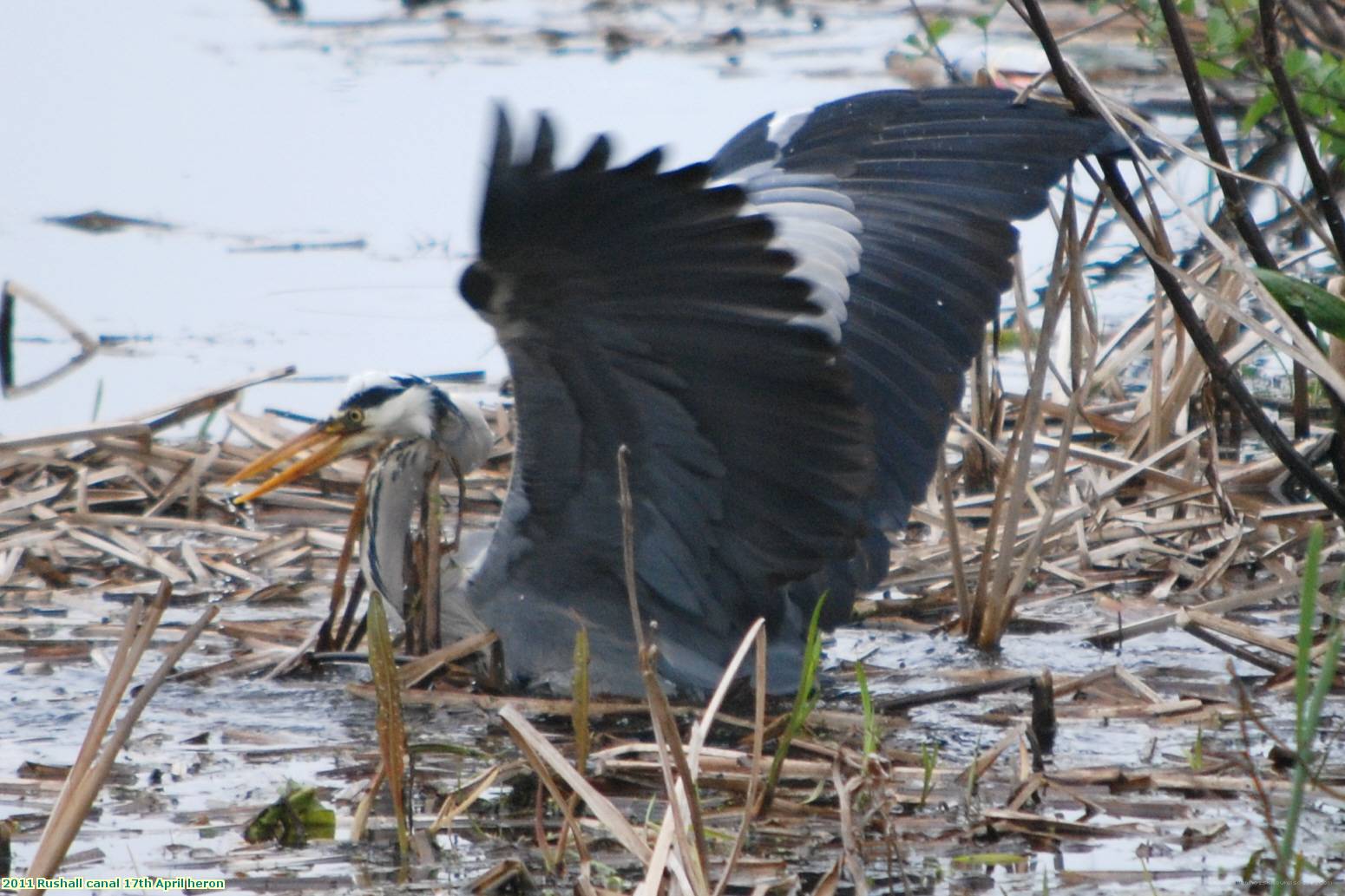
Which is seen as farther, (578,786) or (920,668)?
(920,668)

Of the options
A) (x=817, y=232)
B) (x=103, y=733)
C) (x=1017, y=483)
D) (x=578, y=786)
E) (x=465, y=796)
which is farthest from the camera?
(x=1017, y=483)

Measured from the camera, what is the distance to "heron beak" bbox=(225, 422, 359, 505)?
473 cm

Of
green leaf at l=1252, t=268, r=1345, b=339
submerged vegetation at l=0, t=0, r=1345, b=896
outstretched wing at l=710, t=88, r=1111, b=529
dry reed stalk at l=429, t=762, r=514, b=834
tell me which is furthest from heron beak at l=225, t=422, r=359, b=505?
green leaf at l=1252, t=268, r=1345, b=339

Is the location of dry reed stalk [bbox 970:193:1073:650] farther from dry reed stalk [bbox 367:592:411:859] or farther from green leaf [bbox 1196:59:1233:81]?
dry reed stalk [bbox 367:592:411:859]

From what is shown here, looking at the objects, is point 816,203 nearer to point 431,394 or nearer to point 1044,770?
point 431,394

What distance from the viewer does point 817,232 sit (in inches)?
157

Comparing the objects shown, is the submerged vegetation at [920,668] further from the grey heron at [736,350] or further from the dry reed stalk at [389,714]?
the grey heron at [736,350]

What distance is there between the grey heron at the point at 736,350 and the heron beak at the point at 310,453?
30 cm

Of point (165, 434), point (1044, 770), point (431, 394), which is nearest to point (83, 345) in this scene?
point (165, 434)

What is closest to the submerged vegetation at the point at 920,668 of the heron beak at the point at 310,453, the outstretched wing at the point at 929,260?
the outstretched wing at the point at 929,260

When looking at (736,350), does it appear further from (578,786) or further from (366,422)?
(366,422)

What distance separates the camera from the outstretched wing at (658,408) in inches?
132

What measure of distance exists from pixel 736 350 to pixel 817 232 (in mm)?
518

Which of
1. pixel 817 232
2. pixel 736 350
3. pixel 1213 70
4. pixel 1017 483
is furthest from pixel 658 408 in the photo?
pixel 1213 70
